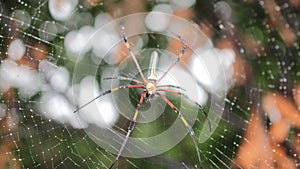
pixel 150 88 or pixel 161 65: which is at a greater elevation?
pixel 161 65

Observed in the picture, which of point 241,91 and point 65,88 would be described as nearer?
point 241,91

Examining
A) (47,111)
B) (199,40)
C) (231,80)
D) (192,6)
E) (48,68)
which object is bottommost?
(47,111)

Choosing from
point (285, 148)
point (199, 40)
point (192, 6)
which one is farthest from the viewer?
point (192, 6)

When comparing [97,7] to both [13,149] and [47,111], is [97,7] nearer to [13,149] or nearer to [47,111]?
[47,111]

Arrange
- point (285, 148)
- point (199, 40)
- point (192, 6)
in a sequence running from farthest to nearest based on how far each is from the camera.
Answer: point (192, 6)
point (199, 40)
point (285, 148)

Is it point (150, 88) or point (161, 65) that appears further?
point (161, 65)

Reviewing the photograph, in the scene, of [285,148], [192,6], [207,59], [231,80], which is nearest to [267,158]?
[285,148]

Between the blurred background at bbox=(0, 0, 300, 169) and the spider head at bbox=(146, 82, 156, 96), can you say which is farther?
the blurred background at bbox=(0, 0, 300, 169)

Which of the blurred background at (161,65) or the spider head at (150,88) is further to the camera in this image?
the blurred background at (161,65)
